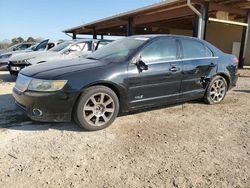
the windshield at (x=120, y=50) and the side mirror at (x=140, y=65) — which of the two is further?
the windshield at (x=120, y=50)

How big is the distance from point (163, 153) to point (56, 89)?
1.73 metres

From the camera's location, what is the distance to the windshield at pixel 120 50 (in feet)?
14.2

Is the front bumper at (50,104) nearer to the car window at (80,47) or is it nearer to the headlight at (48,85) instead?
the headlight at (48,85)

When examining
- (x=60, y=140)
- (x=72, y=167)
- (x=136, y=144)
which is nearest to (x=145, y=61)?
(x=136, y=144)

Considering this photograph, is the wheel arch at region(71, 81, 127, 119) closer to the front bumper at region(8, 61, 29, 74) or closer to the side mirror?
the side mirror

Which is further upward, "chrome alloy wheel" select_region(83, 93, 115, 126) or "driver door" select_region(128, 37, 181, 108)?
"driver door" select_region(128, 37, 181, 108)

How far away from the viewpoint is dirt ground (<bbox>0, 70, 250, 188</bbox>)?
8.66 feet

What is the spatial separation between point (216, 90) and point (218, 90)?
0.07 m

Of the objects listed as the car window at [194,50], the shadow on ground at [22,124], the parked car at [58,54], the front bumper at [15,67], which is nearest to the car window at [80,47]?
the parked car at [58,54]

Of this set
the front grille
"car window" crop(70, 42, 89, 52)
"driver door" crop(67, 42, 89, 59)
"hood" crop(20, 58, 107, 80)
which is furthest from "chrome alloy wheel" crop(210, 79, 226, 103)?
"car window" crop(70, 42, 89, 52)

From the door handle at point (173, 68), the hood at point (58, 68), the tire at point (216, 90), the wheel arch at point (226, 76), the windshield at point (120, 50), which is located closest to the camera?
the hood at point (58, 68)

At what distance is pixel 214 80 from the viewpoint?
5430 mm

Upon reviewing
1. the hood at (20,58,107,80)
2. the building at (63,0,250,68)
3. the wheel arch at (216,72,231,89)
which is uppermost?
the building at (63,0,250,68)

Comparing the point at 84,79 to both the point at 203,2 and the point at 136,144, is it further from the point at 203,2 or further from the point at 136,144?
the point at 203,2
